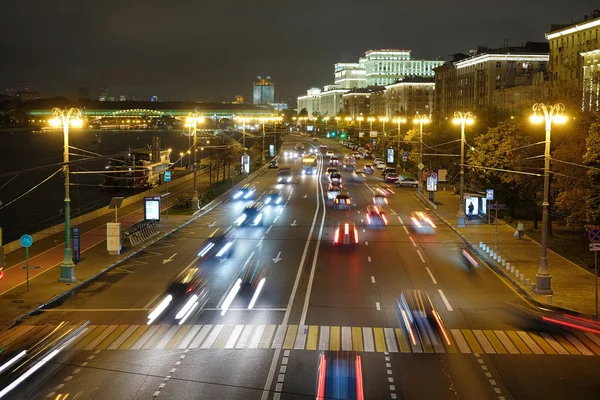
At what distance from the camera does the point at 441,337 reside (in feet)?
75.2

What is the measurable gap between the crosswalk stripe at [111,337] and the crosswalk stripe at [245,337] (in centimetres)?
395

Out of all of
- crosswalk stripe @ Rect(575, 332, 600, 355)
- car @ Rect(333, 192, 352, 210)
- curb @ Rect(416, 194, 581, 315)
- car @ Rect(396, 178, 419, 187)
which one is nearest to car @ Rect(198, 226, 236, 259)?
curb @ Rect(416, 194, 581, 315)

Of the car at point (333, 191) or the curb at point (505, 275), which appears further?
the car at point (333, 191)

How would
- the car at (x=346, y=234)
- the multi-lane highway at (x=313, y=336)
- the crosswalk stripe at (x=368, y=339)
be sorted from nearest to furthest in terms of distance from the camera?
the multi-lane highway at (x=313, y=336), the crosswalk stripe at (x=368, y=339), the car at (x=346, y=234)

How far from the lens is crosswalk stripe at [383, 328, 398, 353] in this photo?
21.5 metres

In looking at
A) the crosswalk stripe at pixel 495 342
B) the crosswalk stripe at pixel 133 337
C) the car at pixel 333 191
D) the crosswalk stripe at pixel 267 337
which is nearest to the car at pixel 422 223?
the car at pixel 333 191

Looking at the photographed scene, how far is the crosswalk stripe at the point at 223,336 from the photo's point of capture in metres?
21.9

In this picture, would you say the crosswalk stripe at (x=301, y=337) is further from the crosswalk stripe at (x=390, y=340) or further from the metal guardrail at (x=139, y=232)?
the metal guardrail at (x=139, y=232)

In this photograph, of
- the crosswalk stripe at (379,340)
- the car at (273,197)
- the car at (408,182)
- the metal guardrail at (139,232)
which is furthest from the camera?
the car at (408,182)

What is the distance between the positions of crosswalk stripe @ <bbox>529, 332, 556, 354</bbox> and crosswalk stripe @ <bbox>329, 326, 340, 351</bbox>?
6132 mm

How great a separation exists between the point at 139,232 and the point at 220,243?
15.9 ft

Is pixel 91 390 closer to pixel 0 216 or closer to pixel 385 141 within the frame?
pixel 0 216

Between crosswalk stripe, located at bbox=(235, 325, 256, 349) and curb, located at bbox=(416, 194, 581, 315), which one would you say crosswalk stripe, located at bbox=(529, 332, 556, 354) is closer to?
curb, located at bbox=(416, 194, 581, 315)

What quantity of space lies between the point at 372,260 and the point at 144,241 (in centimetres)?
1421
